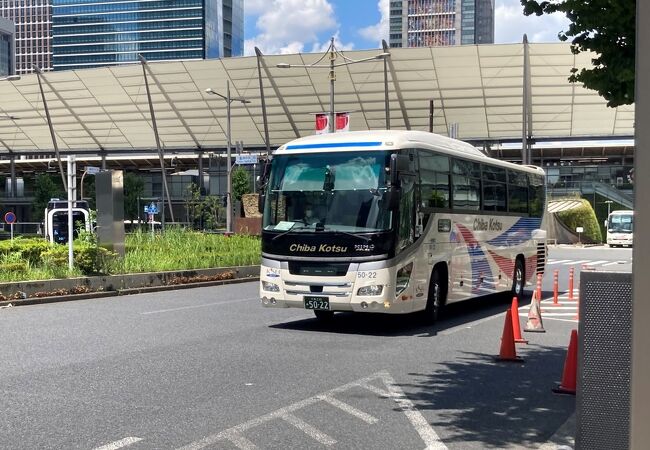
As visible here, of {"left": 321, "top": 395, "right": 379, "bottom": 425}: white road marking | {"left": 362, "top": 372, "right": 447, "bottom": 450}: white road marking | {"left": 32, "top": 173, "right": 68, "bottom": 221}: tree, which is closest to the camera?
{"left": 362, "top": 372, "right": 447, "bottom": 450}: white road marking

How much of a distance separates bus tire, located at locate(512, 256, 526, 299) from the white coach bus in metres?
5.15

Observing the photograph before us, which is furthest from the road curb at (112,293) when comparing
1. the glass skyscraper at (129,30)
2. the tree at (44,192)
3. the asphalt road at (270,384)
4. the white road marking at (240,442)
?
the glass skyscraper at (129,30)

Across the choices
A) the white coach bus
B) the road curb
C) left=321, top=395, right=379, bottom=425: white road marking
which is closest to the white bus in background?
the road curb

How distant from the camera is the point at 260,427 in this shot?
21.6 ft

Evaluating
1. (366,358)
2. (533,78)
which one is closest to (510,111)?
(533,78)

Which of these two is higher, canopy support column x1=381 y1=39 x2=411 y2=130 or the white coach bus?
canopy support column x1=381 y1=39 x2=411 y2=130

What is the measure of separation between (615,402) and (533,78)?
173ft

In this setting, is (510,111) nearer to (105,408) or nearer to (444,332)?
(444,332)

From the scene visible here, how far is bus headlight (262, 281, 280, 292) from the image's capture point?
515 inches

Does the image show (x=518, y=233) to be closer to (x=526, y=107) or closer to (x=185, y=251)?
(x=185, y=251)

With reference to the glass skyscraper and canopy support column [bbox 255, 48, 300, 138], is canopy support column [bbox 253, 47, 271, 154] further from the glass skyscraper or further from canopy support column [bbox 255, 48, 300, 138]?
the glass skyscraper

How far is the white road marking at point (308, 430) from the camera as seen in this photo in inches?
246

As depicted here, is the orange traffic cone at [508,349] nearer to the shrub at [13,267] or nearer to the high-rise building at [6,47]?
the shrub at [13,267]

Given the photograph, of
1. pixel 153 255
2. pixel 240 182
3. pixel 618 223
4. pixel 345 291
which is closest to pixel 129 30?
pixel 240 182
